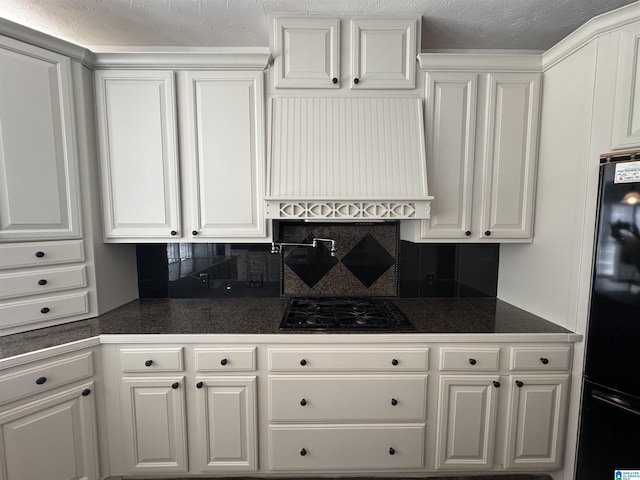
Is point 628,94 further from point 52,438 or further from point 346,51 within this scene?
point 52,438

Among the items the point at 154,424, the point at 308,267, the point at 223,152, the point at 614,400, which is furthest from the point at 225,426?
the point at 614,400

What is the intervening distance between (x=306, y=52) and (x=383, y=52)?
470mm

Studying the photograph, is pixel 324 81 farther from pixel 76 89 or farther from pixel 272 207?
pixel 76 89

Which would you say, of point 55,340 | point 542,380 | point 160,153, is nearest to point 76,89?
point 160,153

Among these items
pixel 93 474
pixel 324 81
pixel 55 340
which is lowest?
pixel 93 474

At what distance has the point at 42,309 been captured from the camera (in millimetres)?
1556

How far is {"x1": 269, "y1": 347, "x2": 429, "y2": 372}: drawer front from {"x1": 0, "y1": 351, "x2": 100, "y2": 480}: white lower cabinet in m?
1.01

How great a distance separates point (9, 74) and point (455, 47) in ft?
8.73

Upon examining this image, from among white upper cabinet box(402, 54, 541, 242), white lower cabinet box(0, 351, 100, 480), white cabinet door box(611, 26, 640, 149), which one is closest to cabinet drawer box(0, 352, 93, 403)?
white lower cabinet box(0, 351, 100, 480)

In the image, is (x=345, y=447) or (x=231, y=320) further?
(x=231, y=320)

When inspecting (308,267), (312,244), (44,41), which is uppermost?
(44,41)

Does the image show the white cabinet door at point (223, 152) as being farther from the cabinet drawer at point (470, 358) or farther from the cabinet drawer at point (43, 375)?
the cabinet drawer at point (470, 358)

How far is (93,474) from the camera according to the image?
1531 mm

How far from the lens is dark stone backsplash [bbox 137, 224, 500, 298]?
2.14 metres
